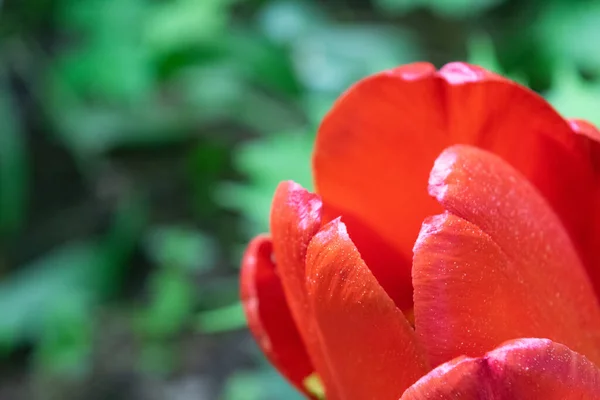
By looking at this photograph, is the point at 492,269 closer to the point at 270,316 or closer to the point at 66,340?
the point at 270,316

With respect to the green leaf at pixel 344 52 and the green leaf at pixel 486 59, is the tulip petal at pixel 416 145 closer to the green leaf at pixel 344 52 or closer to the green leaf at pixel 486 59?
the green leaf at pixel 486 59

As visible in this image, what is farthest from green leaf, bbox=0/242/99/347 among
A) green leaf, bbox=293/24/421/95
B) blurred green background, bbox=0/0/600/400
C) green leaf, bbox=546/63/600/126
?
green leaf, bbox=546/63/600/126

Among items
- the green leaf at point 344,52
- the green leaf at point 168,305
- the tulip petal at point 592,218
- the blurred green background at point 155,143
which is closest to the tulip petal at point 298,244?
the tulip petal at point 592,218

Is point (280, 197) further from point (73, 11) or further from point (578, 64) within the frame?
point (73, 11)

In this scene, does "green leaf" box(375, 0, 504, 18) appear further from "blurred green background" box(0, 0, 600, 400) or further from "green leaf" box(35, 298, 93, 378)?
"green leaf" box(35, 298, 93, 378)

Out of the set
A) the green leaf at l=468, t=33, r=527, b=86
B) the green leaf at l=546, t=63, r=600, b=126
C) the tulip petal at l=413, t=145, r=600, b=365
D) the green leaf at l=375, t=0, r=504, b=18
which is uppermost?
the green leaf at l=375, t=0, r=504, b=18

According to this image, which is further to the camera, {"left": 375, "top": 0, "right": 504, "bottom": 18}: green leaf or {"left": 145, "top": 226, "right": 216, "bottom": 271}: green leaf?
{"left": 145, "top": 226, "right": 216, "bottom": 271}: green leaf

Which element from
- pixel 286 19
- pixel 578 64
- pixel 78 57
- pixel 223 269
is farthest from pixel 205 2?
pixel 223 269

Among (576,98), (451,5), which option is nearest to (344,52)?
(451,5)
